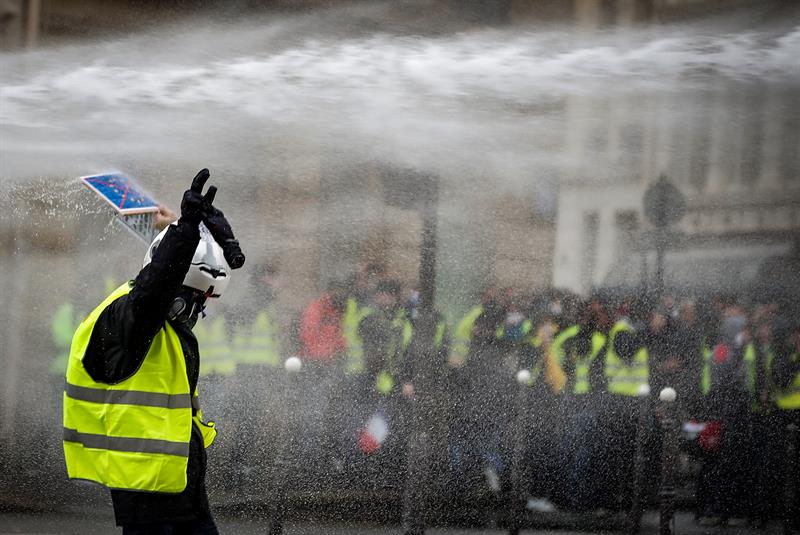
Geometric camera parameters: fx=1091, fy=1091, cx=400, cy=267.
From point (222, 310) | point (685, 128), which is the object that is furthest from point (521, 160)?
point (222, 310)

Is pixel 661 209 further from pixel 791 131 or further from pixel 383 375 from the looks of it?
pixel 383 375

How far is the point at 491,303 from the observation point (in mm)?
5742

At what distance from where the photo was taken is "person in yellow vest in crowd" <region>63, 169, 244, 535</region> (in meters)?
2.74

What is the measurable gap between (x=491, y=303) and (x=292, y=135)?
1380mm

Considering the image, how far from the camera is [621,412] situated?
5508 millimetres

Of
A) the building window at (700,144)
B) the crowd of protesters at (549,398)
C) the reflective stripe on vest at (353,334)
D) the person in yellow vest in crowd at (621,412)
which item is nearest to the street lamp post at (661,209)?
the building window at (700,144)

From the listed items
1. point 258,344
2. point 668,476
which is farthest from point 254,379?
point 668,476

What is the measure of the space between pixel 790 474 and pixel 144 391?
371 cm

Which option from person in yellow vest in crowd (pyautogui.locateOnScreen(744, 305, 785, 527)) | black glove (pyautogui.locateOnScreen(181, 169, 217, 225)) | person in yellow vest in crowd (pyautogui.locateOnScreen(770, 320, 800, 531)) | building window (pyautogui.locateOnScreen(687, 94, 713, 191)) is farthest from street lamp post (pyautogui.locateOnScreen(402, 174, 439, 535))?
black glove (pyautogui.locateOnScreen(181, 169, 217, 225))

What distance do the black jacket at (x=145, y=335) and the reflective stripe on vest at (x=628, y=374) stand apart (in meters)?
3.07

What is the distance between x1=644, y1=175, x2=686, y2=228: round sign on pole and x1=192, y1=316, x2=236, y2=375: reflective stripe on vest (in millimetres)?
2304

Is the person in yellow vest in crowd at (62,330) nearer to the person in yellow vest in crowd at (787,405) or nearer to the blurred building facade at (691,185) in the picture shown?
the blurred building facade at (691,185)

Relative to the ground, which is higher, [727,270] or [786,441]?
[727,270]

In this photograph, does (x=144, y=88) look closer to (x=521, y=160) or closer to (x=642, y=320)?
(x=521, y=160)
